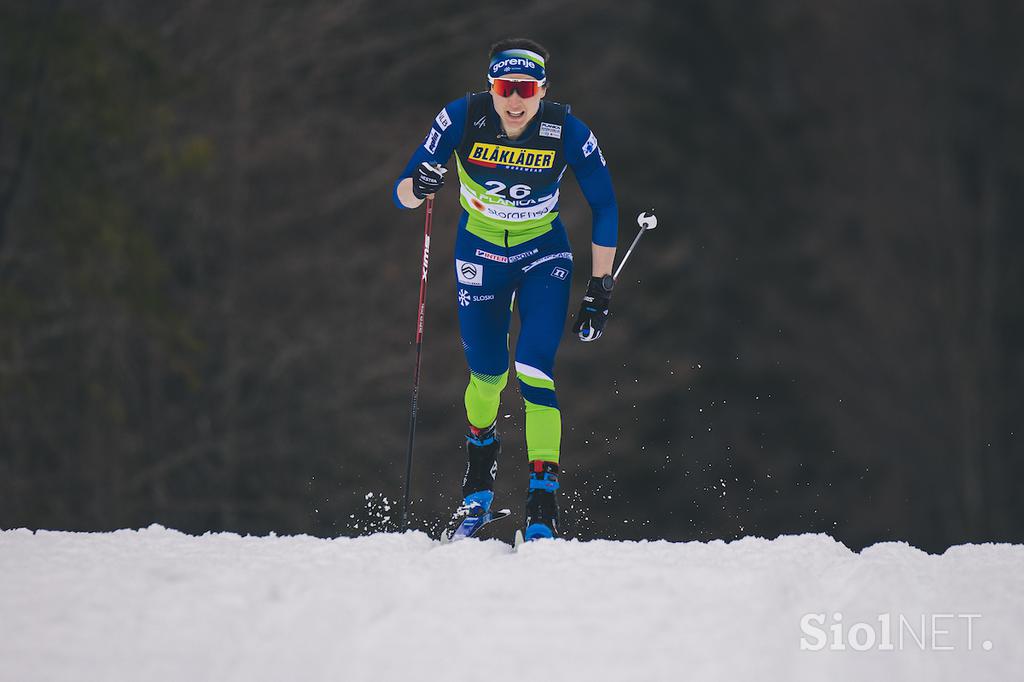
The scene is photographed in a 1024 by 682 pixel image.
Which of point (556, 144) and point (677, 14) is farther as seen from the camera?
Answer: point (677, 14)

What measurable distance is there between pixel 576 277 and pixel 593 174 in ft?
41.6

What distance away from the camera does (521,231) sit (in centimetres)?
755

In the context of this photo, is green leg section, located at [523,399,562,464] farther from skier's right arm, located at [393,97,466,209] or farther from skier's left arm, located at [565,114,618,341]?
skier's right arm, located at [393,97,466,209]

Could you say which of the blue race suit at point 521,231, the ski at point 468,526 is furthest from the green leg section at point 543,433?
the ski at point 468,526

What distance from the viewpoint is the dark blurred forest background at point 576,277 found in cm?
1555

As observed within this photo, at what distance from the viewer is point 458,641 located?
5703 millimetres

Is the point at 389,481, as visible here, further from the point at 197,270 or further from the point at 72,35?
the point at 72,35

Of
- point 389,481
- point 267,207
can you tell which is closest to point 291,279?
point 267,207

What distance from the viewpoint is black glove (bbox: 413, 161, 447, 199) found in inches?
292

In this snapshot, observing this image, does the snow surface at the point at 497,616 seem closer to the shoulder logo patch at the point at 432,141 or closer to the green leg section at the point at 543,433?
the green leg section at the point at 543,433

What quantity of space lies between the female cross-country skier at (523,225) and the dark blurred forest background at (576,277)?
6.18 feet

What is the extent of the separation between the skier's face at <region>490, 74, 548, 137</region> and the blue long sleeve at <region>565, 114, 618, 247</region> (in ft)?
0.62

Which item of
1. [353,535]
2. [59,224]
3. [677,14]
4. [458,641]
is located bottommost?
[458,641]

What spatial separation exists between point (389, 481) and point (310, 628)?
1089 cm
